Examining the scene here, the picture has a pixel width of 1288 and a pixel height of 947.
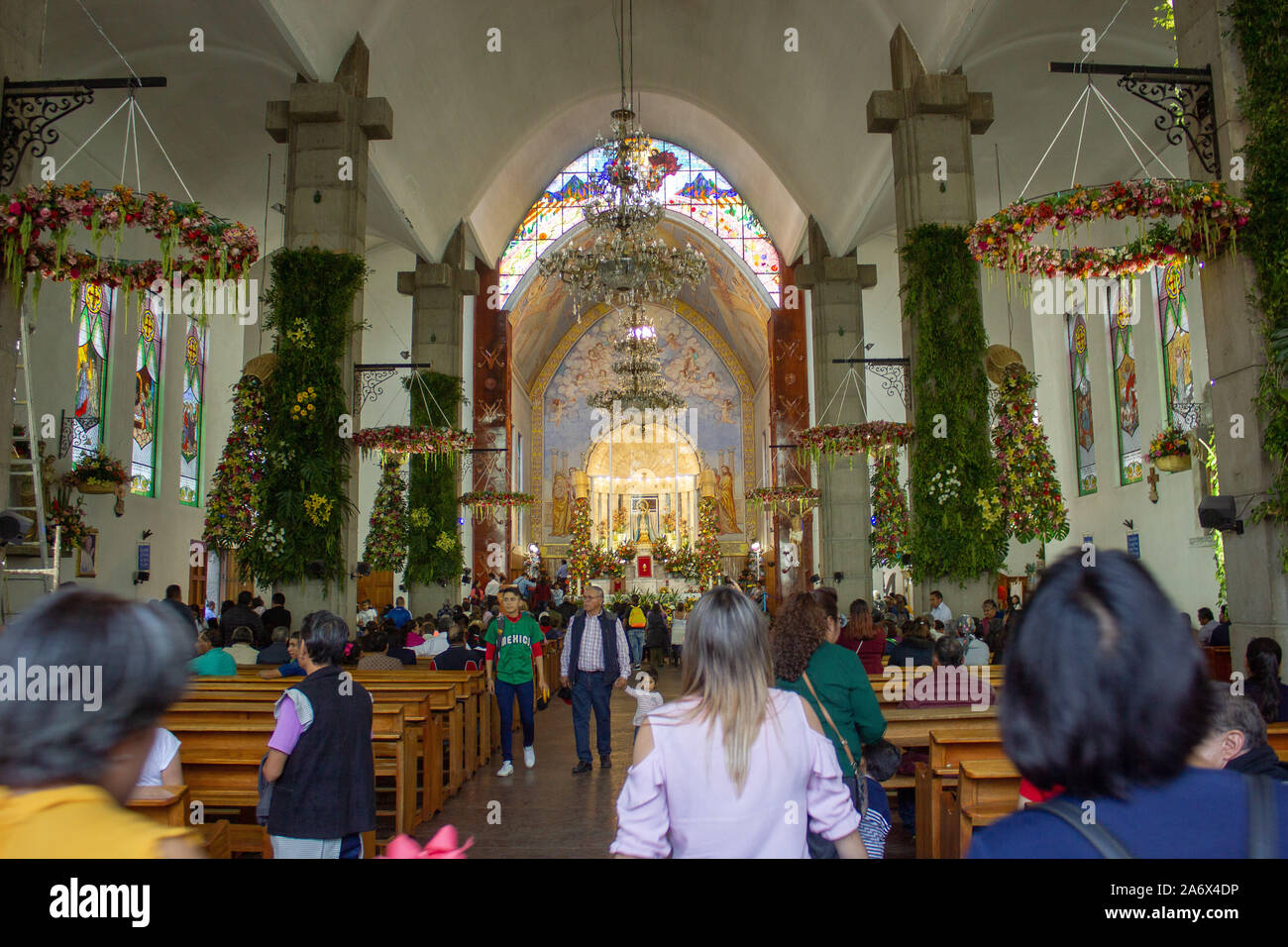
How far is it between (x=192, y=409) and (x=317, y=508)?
10.3 meters

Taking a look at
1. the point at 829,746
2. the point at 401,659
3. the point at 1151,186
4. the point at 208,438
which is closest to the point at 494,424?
the point at 208,438

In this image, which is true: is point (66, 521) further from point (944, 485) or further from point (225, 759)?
point (944, 485)

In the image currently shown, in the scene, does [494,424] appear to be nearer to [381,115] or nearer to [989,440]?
[381,115]

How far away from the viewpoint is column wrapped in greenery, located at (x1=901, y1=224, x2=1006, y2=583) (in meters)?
9.69

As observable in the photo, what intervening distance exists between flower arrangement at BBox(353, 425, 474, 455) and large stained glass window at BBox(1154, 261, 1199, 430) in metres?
11.0

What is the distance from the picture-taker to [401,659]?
8.79 meters

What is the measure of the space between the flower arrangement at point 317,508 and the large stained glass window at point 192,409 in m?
9.27

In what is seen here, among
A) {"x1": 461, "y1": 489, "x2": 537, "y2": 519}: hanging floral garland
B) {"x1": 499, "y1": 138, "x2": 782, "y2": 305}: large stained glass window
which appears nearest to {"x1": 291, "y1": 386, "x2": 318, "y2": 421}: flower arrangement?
{"x1": 461, "y1": 489, "x2": 537, "y2": 519}: hanging floral garland

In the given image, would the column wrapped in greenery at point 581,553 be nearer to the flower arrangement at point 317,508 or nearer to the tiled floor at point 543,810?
the flower arrangement at point 317,508

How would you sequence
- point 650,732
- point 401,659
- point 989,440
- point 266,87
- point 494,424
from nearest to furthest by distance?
1. point 650,732
2. point 401,659
3. point 989,440
4. point 266,87
5. point 494,424

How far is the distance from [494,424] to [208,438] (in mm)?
6970

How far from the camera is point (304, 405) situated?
33.0ft

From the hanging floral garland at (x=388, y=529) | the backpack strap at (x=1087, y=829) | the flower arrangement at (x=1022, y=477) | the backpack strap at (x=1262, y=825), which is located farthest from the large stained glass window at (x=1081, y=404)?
the backpack strap at (x=1087, y=829)
